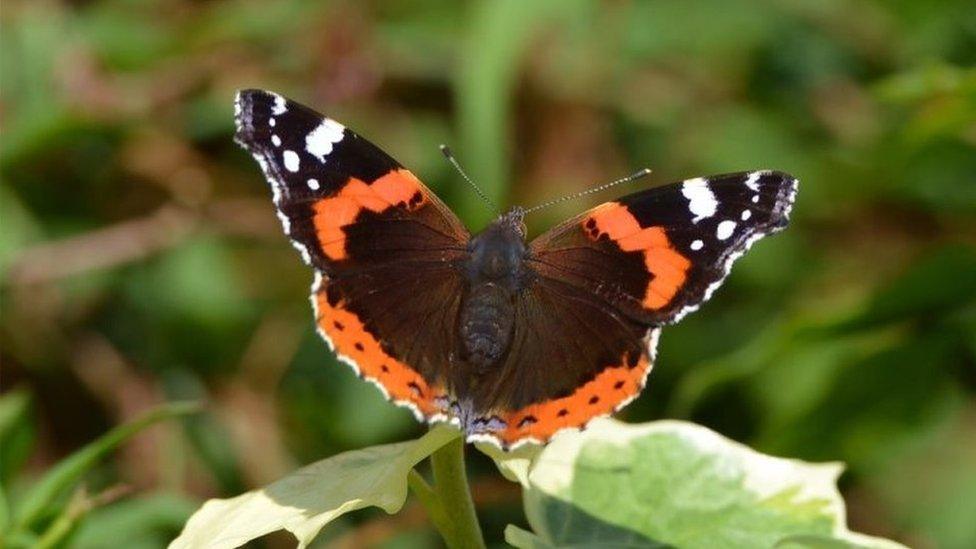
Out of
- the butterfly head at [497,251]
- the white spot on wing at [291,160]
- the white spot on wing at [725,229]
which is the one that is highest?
the white spot on wing at [291,160]

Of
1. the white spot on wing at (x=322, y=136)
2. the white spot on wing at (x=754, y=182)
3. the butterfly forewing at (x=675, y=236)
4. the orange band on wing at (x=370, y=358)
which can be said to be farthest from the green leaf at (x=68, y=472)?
the white spot on wing at (x=754, y=182)

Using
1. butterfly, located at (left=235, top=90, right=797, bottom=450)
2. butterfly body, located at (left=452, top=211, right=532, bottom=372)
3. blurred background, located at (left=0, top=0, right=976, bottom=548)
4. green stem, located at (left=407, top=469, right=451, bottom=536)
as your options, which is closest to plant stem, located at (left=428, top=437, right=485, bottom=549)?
green stem, located at (left=407, top=469, right=451, bottom=536)

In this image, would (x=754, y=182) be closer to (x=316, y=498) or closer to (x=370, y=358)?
(x=370, y=358)

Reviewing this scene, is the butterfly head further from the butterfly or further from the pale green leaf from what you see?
the pale green leaf

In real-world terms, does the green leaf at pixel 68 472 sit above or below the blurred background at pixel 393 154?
below

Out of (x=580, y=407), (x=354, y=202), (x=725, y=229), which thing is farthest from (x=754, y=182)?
(x=354, y=202)

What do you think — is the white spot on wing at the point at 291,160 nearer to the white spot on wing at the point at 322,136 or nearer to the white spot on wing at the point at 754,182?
the white spot on wing at the point at 322,136

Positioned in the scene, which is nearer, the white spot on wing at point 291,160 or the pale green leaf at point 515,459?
the pale green leaf at point 515,459
